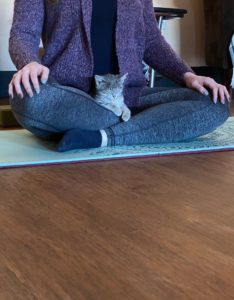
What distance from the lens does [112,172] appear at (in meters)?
1.23

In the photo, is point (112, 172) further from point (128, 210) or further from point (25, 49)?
point (25, 49)

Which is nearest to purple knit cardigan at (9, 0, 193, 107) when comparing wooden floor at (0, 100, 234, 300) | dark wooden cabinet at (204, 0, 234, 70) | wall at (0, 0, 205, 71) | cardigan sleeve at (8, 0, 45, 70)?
cardigan sleeve at (8, 0, 45, 70)

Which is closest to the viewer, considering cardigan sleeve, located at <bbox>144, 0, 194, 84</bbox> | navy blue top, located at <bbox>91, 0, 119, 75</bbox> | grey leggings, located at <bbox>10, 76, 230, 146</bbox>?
grey leggings, located at <bbox>10, 76, 230, 146</bbox>

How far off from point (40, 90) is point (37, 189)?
1.20 feet

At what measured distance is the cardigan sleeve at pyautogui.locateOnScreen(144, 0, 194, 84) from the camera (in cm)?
168

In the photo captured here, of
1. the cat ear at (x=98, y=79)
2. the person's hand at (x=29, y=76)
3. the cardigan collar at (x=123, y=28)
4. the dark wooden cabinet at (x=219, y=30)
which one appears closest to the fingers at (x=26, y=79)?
the person's hand at (x=29, y=76)

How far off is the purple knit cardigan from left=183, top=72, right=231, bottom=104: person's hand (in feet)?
0.18

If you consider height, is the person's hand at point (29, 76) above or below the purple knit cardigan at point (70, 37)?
below

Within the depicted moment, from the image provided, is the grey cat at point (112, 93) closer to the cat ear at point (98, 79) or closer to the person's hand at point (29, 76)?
the cat ear at point (98, 79)

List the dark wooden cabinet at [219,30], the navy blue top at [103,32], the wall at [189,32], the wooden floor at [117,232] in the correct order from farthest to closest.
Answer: the wall at [189,32], the dark wooden cabinet at [219,30], the navy blue top at [103,32], the wooden floor at [117,232]

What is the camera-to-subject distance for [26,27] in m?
1.46

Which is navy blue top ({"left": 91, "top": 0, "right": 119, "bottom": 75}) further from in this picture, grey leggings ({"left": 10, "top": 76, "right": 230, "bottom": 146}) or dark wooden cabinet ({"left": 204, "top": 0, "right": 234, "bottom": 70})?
dark wooden cabinet ({"left": 204, "top": 0, "right": 234, "bottom": 70})

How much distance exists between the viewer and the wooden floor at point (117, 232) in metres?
0.63

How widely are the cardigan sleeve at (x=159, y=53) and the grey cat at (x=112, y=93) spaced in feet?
0.63
